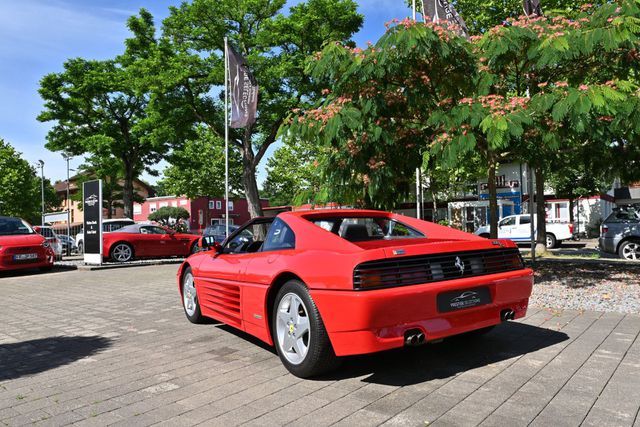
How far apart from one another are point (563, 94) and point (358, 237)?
12.4 ft

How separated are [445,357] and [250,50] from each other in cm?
2060

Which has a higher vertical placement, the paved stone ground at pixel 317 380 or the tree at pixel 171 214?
the tree at pixel 171 214

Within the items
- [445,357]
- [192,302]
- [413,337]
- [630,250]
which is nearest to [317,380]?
[413,337]

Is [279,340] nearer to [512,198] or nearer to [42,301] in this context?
[42,301]

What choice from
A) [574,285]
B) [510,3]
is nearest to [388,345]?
[574,285]

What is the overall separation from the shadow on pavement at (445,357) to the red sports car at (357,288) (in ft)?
1.24

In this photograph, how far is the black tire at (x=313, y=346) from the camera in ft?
11.3

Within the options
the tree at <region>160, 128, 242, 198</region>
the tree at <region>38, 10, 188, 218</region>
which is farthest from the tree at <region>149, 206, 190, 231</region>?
the tree at <region>38, 10, 188, 218</region>

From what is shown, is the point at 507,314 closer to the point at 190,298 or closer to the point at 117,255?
the point at 190,298

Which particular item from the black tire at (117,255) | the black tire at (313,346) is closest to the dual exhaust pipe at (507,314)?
the black tire at (313,346)

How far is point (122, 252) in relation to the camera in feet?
53.4

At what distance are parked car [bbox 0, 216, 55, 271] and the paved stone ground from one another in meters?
7.90

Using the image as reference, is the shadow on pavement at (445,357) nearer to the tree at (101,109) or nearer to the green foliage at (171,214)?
the tree at (101,109)

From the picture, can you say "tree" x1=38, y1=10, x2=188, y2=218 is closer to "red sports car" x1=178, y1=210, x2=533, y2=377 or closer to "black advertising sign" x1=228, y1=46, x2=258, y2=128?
"black advertising sign" x1=228, y1=46, x2=258, y2=128
